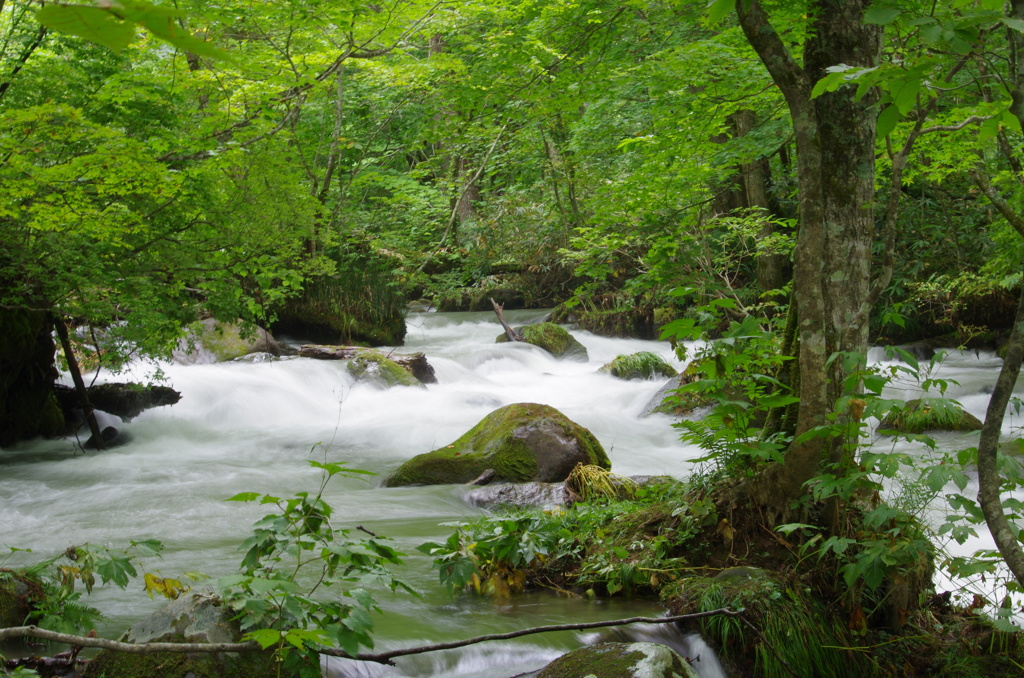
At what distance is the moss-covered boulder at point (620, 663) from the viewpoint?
3.02m

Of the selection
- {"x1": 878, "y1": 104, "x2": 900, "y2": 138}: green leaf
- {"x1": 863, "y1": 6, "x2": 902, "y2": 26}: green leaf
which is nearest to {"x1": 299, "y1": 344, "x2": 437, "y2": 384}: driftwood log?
{"x1": 878, "y1": 104, "x2": 900, "y2": 138}: green leaf

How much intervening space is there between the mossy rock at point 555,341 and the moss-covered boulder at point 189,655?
11911mm

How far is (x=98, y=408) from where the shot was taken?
32.5 ft

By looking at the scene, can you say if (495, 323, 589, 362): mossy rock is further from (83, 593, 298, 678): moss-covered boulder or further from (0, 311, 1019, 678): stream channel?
(83, 593, 298, 678): moss-covered boulder

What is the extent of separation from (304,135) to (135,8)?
12120 mm

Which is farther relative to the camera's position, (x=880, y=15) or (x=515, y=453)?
(x=515, y=453)

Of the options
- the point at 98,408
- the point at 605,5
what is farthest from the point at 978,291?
the point at 98,408

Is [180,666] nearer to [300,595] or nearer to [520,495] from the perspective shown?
[300,595]

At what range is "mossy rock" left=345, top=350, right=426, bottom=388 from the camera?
453 inches

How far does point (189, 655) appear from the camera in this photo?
288 cm

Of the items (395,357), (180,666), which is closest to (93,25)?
(180,666)

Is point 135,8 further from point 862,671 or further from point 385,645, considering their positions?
point 862,671

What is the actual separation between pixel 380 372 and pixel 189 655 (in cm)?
881

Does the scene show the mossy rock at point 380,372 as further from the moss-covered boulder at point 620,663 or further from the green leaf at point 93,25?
the green leaf at point 93,25
